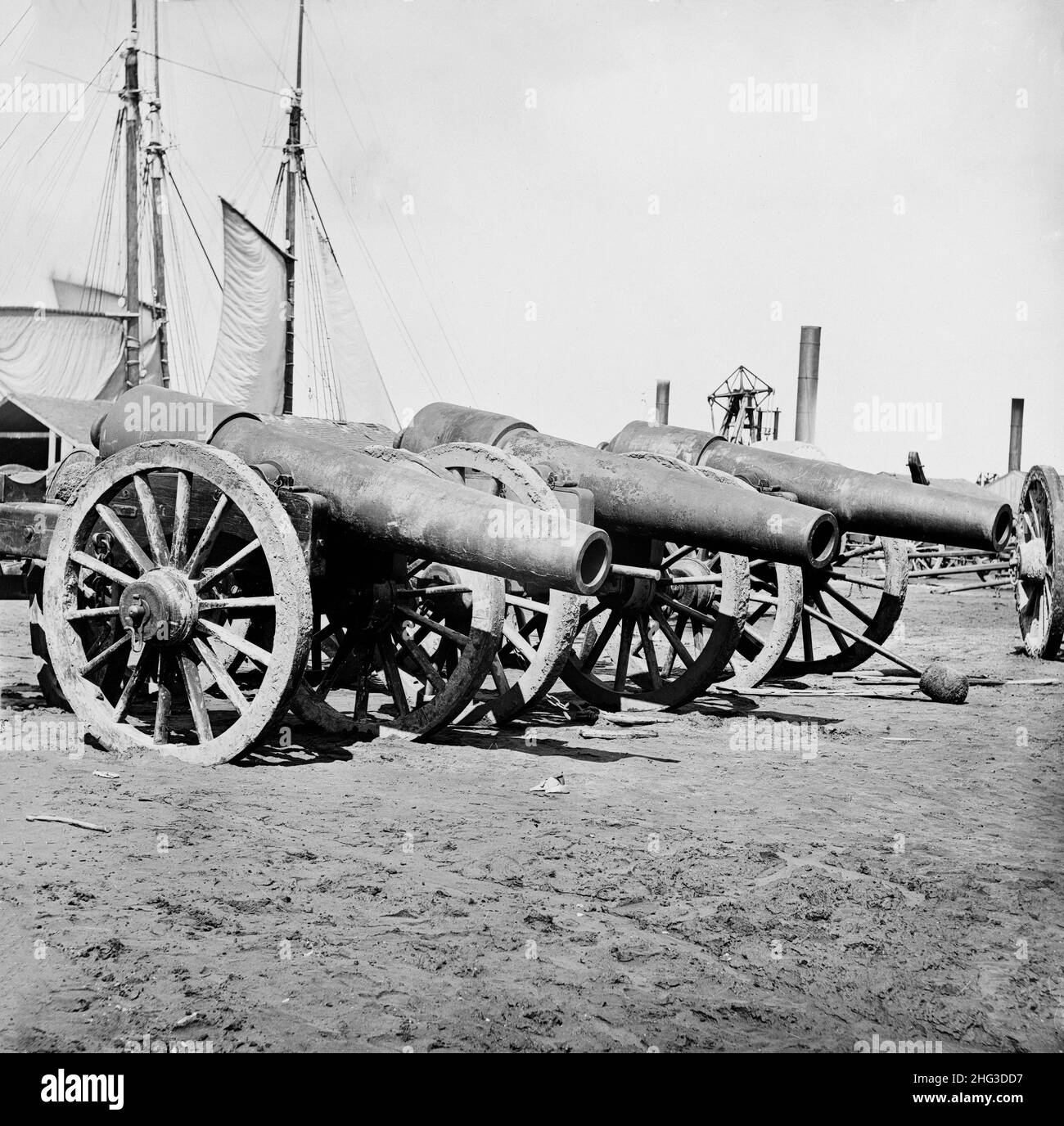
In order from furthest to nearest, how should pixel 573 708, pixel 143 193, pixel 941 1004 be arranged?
pixel 143 193
pixel 573 708
pixel 941 1004

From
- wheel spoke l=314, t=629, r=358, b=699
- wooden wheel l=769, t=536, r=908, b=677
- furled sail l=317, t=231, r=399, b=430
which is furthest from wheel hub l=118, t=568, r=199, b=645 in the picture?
furled sail l=317, t=231, r=399, b=430

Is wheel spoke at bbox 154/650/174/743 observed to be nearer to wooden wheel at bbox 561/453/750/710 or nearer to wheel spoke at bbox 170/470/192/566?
wheel spoke at bbox 170/470/192/566

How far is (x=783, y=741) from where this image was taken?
771 cm

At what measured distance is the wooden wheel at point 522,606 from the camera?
7.54 m

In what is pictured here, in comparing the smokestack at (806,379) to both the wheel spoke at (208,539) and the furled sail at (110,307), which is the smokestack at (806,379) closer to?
the furled sail at (110,307)

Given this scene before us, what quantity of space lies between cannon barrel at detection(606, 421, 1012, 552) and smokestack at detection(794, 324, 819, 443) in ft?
75.9

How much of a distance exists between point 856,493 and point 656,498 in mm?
2591

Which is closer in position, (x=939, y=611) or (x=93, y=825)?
(x=93, y=825)

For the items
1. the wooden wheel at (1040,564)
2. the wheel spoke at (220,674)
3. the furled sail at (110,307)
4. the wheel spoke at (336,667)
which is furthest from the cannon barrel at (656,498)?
the furled sail at (110,307)

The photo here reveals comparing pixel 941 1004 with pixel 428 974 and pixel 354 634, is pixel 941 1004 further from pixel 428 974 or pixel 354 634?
pixel 354 634

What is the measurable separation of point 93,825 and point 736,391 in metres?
35.7

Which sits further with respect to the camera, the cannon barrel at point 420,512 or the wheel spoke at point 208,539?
the wheel spoke at point 208,539

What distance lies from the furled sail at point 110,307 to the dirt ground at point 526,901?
3298 cm
